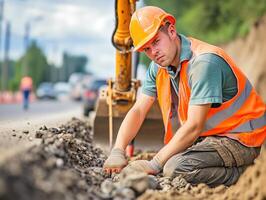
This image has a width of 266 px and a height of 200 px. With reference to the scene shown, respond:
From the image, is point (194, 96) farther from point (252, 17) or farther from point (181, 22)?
point (181, 22)

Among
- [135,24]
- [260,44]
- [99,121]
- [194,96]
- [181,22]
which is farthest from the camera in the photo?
[181,22]

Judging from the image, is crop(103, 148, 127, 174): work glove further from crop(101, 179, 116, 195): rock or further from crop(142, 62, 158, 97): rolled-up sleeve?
crop(101, 179, 116, 195): rock

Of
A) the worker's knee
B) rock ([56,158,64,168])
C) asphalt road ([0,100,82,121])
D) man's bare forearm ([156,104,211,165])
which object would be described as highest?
man's bare forearm ([156,104,211,165])

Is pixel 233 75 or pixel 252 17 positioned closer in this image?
pixel 233 75

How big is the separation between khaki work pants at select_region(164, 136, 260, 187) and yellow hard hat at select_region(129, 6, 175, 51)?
108 centimetres

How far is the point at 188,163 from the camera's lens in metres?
5.78

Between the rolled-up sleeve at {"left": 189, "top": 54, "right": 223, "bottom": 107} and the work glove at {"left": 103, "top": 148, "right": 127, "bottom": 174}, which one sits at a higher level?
the rolled-up sleeve at {"left": 189, "top": 54, "right": 223, "bottom": 107}

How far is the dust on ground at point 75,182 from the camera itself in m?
3.23

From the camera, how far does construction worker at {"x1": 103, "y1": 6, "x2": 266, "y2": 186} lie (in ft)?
17.8

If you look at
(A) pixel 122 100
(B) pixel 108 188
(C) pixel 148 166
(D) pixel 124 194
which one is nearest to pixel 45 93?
(A) pixel 122 100

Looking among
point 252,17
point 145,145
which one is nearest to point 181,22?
point 252,17

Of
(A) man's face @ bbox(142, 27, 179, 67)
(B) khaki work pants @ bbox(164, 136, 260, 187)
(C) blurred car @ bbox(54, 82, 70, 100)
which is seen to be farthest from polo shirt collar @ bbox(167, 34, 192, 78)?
(C) blurred car @ bbox(54, 82, 70, 100)

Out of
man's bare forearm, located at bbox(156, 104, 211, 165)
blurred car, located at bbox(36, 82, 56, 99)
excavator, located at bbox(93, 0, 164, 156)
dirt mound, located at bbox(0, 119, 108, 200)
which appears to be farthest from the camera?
blurred car, located at bbox(36, 82, 56, 99)

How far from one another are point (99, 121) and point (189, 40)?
319 cm
